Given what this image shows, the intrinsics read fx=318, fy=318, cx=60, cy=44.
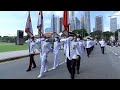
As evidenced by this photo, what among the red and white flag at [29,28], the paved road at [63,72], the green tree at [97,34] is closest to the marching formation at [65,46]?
the red and white flag at [29,28]

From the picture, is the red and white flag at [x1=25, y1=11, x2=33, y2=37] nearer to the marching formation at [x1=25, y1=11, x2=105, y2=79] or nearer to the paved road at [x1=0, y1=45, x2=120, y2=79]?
the marching formation at [x1=25, y1=11, x2=105, y2=79]

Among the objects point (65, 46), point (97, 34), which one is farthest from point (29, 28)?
point (97, 34)

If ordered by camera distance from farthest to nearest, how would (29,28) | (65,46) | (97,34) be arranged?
(97,34) → (29,28) → (65,46)

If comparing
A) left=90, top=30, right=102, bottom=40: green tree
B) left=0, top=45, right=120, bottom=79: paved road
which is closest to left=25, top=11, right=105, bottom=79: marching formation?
left=0, top=45, right=120, bottom=79: paved road

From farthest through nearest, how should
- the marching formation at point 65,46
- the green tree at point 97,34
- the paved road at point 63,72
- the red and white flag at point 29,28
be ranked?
the green tree at point 97,34
the red and white flag at point 29,28
the paved road at point 63,72
the marching formation at point 65,46

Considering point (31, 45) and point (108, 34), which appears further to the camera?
point (108, 34)

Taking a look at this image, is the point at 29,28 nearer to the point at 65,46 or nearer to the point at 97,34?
the point at 65,46

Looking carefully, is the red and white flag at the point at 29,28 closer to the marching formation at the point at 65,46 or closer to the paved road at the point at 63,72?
the marching formation at the point at 65,46
